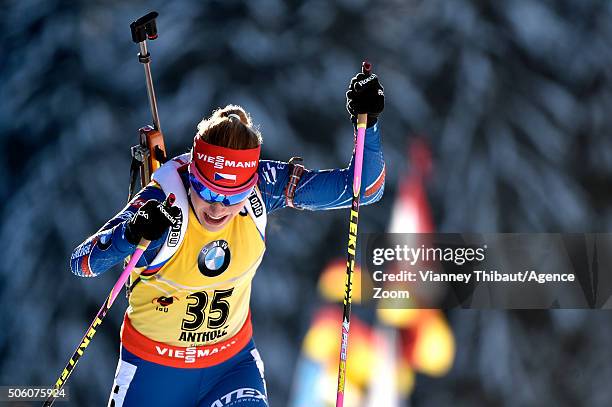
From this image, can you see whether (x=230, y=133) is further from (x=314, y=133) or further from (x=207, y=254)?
(x=314, y=133)

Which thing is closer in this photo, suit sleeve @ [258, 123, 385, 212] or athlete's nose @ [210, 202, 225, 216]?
athlete's nose @ [210, 202, 225, 216]

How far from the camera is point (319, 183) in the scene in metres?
3.30

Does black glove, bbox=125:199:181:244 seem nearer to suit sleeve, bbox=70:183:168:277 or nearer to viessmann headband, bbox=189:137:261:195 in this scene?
suit sleeve, bbox=70:183:168:277

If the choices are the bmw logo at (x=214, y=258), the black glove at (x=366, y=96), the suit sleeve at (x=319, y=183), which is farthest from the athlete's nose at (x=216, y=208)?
the black glove at (x=366, y=96)

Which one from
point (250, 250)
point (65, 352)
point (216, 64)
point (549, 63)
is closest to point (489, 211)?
point (549, 63)

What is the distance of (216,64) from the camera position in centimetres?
487

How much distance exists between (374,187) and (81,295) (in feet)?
7.15

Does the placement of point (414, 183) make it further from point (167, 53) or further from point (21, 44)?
point (21, 44)

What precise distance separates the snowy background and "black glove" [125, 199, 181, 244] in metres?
1.99

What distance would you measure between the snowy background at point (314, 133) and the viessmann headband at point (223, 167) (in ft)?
5.88

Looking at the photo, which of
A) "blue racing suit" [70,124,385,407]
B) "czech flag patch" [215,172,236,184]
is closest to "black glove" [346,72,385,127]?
"blue racing suit" [70,124,385,407]

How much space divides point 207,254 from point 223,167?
1.02 feet

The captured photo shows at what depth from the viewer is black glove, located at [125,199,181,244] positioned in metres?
2.84

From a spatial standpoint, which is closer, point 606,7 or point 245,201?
point 245,201
